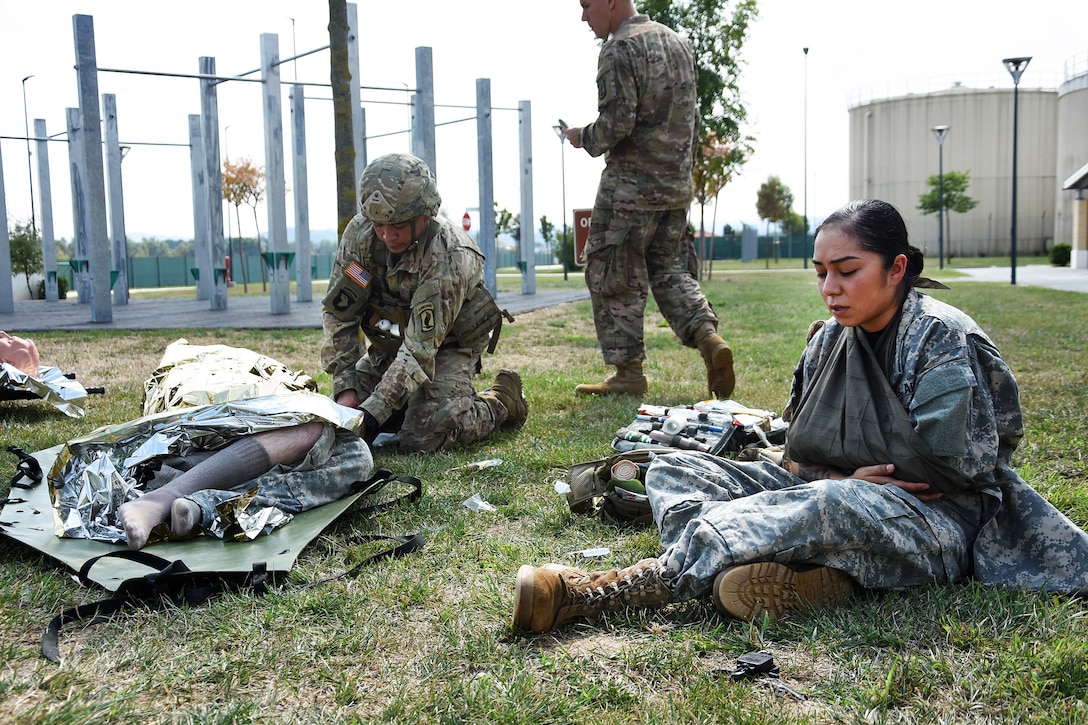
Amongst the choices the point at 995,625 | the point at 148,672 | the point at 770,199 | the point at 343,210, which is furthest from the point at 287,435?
the point at 770,199

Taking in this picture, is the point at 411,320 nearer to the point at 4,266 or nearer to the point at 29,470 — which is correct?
the point at 29,470

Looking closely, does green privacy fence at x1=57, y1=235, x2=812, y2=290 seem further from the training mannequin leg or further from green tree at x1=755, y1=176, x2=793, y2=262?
the training mannequin leg

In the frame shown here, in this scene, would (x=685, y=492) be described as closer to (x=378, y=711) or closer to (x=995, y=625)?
(x=995, y=625)

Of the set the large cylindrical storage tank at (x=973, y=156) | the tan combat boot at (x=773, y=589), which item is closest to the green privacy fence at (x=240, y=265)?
the large cylindrical storage tank at (x=973, y=156)

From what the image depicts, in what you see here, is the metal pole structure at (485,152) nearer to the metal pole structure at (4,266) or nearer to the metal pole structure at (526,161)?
the metal pole structure at (526,161)

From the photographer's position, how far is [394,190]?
445cm

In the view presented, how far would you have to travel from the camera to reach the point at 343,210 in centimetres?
664

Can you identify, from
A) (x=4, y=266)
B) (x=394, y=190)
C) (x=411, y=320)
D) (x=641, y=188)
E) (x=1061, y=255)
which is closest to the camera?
(x=394, y=190)

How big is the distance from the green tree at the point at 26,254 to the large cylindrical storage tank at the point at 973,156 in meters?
52.2

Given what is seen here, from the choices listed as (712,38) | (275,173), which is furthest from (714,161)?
(275,173)

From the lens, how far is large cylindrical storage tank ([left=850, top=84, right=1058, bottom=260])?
59688mm

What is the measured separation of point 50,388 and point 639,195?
392cm

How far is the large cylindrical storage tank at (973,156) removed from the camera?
59.7 metres

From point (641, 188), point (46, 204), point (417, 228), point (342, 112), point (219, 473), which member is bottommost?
point (219, 473)
